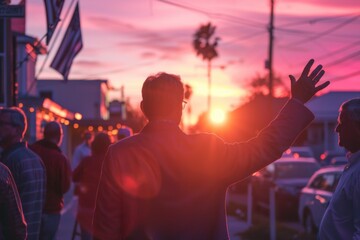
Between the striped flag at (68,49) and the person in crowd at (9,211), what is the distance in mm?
8872

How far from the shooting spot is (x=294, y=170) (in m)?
22.4

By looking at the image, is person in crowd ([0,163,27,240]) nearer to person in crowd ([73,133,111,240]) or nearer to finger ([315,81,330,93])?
finger ([315,81,330,93])

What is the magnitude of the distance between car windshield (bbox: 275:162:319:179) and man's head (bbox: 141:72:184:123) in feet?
62.4

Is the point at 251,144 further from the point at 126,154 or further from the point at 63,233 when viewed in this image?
the point at 63,233

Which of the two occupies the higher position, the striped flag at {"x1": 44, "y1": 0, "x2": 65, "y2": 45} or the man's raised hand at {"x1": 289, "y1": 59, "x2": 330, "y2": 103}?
the striped flag at {"x1": 44, "y1": 0, "x2": 65, "y2": 45}

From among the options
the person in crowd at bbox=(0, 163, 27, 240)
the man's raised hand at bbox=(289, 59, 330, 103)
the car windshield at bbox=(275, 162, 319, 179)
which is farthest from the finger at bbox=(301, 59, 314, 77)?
the car windshield at bbox=(275, 162, 319, 179)

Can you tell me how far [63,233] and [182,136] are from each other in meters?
12.8

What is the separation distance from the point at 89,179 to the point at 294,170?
13.8 m

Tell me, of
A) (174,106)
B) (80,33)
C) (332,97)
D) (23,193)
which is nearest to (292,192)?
(80,33)

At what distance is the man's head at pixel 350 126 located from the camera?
4.52 meters

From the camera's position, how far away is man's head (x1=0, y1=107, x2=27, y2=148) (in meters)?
5.94

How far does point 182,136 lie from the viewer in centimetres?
335

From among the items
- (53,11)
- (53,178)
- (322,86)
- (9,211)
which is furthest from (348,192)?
(53,11)

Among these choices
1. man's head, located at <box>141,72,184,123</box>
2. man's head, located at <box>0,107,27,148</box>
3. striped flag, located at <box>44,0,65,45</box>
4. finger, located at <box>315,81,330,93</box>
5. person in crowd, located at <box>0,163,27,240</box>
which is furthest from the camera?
striped flag, located at <box>44,0,65,45</box>
